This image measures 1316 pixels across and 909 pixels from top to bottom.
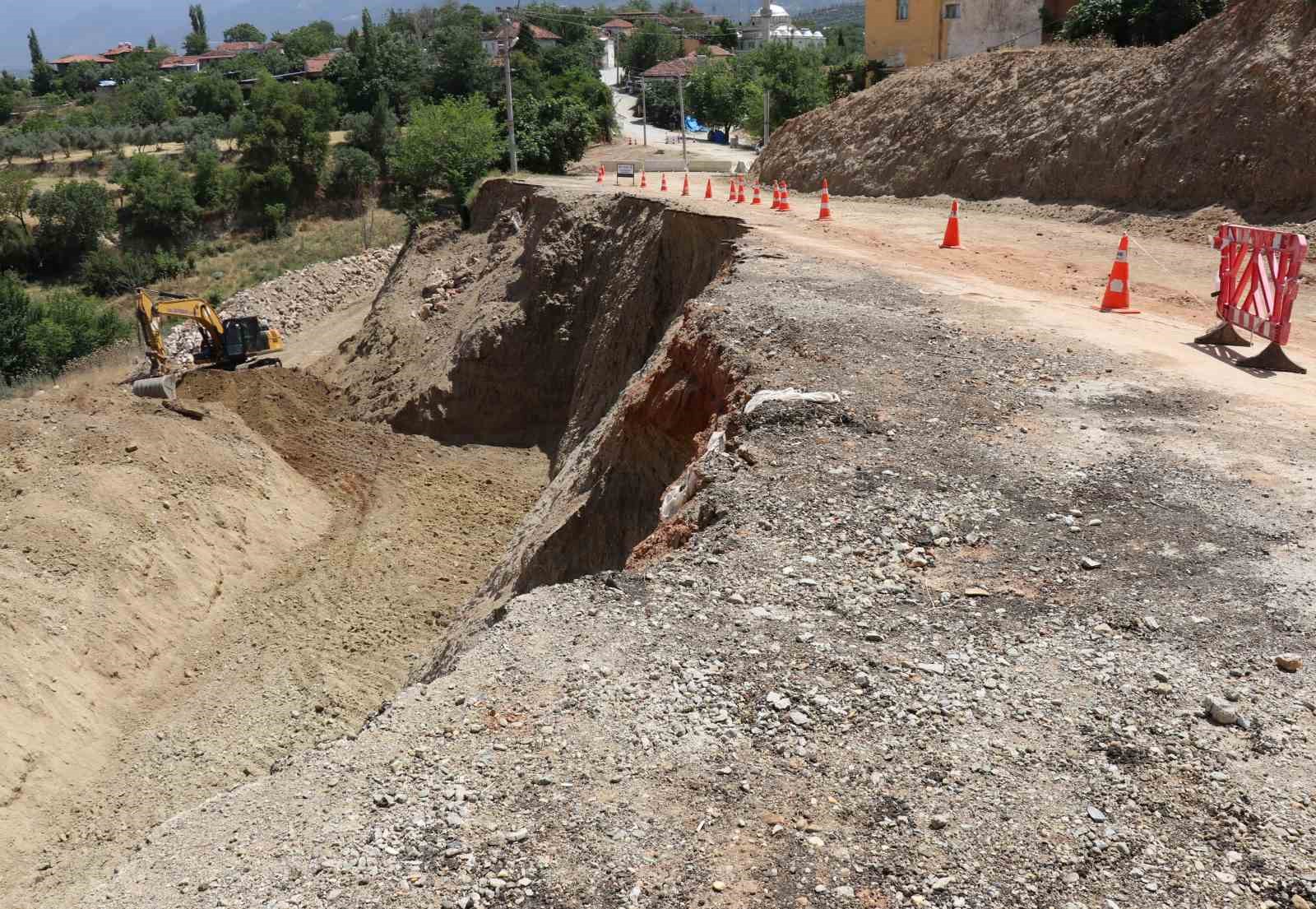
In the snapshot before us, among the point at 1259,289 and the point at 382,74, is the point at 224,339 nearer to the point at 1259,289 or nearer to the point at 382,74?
the point at 1259,289

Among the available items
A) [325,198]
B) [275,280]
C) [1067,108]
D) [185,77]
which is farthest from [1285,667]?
[185,77]

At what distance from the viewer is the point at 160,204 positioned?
52500mm

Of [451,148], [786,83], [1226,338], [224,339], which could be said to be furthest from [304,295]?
[786,83]

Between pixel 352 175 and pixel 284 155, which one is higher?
pixel 284 155

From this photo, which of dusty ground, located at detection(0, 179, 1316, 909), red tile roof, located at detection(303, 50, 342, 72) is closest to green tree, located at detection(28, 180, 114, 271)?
red tile roof, located at detection(303, 50, 342, 72)

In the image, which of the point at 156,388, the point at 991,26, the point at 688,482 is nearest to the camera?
the point at 688,482

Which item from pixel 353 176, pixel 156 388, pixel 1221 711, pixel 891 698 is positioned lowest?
pixel 156 388

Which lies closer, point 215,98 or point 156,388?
point 156,388

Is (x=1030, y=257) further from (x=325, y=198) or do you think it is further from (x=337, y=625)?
(x=325, y=198)

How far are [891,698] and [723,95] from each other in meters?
61.4

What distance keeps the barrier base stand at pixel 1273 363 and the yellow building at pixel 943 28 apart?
80.7ft

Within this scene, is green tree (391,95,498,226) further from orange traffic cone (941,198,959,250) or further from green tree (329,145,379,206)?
orange traffic cone (941,198,959,250)

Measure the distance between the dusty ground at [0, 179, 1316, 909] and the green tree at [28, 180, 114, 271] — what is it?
49512 millimetres

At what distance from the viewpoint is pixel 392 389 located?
81.1ft
